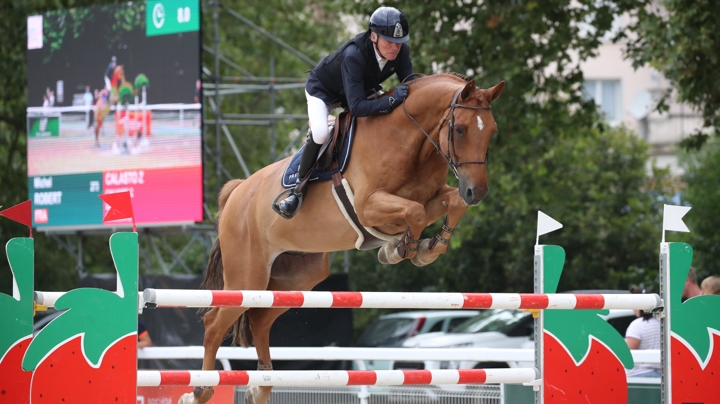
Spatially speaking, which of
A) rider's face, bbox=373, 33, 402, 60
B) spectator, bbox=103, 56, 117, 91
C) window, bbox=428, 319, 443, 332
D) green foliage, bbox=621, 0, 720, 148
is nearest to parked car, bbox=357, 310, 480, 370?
window, bbox=428, 319, 443, 332

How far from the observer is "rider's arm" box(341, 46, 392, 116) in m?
4.63

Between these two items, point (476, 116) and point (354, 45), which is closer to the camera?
point (476, 116)

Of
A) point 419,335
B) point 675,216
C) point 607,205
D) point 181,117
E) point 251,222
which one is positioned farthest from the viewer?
point 607,205

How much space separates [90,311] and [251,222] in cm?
209

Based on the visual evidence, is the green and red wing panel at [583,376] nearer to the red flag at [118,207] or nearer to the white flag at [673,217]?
the white flag at [673,217]

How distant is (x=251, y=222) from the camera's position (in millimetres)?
5438

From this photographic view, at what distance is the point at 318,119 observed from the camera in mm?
4883

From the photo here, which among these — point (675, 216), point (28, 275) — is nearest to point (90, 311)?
point (28, 275)

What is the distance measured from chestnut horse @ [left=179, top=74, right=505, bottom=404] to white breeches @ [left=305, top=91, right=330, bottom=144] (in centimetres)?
19

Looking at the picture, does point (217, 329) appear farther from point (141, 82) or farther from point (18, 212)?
point (141, 82)

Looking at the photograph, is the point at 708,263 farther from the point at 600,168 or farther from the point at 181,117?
the point at 181,117

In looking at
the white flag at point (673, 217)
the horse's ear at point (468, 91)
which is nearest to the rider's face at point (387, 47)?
the horse's ear at point (468, 91)

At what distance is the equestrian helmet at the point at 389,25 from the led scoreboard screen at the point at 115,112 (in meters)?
5.96

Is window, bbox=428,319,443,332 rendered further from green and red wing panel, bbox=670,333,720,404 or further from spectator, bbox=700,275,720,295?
green and red wing panel, bbox=670,333,720,404
